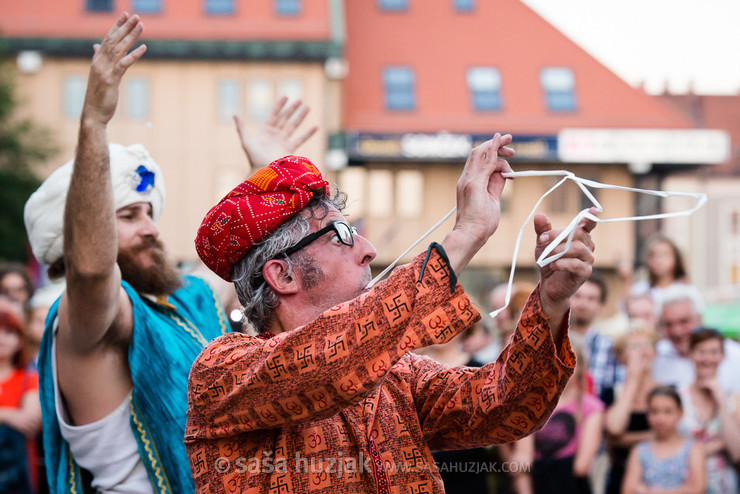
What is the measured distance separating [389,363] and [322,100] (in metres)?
22.3

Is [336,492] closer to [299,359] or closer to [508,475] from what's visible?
Answer: [299,359]

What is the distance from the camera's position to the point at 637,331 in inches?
228

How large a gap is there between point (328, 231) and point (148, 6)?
76.7ft

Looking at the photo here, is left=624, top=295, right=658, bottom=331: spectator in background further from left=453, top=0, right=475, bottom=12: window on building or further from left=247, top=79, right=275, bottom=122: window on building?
left=453, top=0, right=475, bottom=12: window on building

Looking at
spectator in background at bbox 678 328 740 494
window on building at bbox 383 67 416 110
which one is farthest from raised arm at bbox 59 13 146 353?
window on building at bbox 383 67 416 110

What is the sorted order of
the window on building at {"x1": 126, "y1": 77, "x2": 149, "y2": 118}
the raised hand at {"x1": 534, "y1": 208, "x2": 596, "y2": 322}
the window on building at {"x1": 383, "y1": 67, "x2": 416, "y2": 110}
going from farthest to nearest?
1. the window on building at {"x1": 383, "y1": 67, "x2": 416, "y2": 110}
2. the window on building at {"x1": 126, "y1": 77, "x2": 149, "y2": 118}
3. the raised hand at {"x1": 534, "y1": 208, "x2": 596, "y2": 322}

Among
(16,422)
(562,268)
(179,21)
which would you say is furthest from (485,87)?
(562,268)

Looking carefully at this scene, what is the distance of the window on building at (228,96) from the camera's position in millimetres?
23859

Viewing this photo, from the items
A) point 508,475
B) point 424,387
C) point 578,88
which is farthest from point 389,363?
point 578,88

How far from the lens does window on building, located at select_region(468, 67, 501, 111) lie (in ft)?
84.0

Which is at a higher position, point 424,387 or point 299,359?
point 299,359

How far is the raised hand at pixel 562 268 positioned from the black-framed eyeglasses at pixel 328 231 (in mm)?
464

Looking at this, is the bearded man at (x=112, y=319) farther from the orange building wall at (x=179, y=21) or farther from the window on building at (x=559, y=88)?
the window on building at (x=559, y=88)

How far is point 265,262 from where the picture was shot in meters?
2.28
